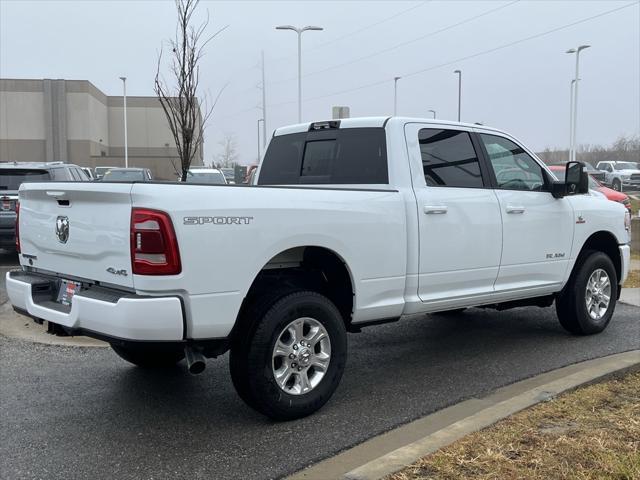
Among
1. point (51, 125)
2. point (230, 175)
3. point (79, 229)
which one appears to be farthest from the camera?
point (51, 125)

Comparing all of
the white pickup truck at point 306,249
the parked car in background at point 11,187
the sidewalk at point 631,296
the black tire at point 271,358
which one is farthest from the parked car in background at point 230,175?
the black tire at point 271,358

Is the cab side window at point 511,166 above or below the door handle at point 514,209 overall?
above

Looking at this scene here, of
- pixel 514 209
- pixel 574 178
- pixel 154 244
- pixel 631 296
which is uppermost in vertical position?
pixel 574 178

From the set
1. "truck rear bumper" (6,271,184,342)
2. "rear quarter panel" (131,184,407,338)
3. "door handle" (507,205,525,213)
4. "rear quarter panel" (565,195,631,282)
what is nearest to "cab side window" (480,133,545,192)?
"door handle" (507,205,525,213)

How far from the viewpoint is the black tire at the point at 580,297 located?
629cm

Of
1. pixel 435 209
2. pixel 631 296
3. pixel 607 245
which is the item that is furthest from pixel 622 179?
pixel 435 209

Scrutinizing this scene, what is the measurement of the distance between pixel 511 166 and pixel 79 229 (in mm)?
3718

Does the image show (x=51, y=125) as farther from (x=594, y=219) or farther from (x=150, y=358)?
(x=594, y=219)

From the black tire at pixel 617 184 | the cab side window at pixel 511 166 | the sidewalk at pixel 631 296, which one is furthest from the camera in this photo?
the black tire at pixel 617 184

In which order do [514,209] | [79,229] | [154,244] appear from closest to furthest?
[154,244]
[79,229]
[514,209]

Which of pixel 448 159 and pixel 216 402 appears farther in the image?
pixel 448 159

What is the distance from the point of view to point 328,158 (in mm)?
5371

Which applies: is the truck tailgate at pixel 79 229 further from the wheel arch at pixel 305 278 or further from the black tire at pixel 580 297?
the black tire at pixel 580 297

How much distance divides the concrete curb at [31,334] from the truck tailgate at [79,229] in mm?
1849
